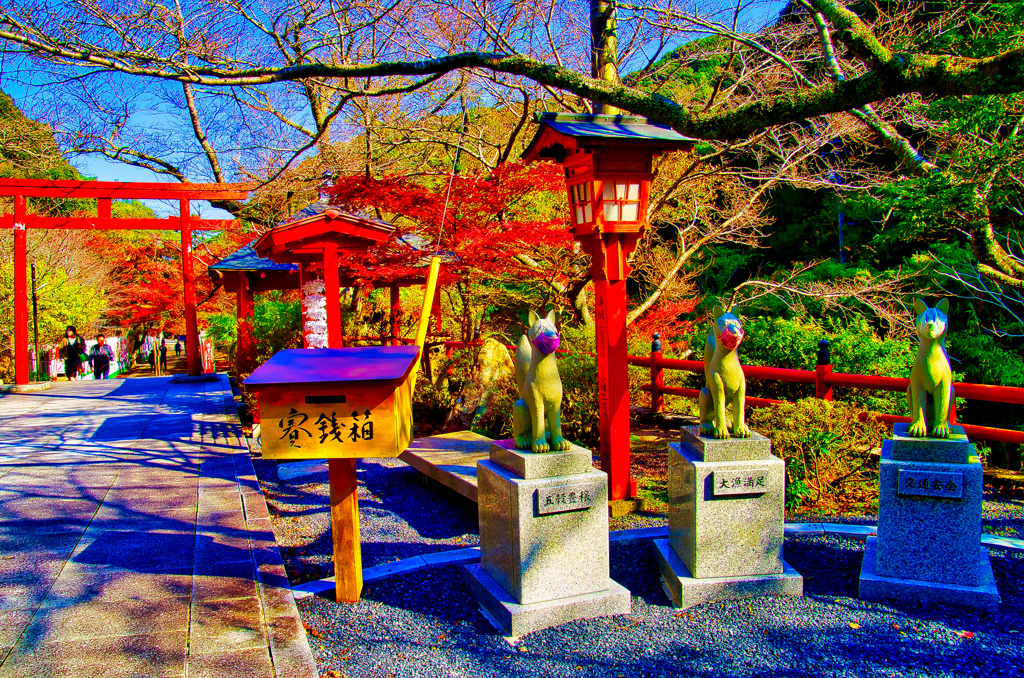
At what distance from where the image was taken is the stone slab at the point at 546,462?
138 inches

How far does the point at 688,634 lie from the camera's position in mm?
3414

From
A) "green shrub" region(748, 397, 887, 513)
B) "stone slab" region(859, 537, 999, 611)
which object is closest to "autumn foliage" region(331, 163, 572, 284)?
"green shrub" region(748, 397, 887, 513)

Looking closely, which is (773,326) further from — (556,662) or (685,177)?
(556,662)

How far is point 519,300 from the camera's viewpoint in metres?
14.5

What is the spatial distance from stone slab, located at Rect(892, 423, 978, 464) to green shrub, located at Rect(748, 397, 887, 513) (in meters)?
1.82

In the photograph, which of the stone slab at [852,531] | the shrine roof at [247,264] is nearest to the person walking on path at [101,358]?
the shrine roof at [247,264]

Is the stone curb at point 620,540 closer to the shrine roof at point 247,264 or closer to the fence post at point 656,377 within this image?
the fence post at point 656,377

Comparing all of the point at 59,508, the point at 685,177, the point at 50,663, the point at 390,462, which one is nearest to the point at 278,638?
the point at 50,663

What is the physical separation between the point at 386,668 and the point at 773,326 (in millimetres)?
7797

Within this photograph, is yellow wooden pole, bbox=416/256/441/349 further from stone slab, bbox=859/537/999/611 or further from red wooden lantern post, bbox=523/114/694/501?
stone slab, bbox=859/537/999/611

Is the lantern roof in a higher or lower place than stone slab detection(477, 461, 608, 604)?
higher

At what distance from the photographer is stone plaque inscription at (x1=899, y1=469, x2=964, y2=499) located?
11.7 ft

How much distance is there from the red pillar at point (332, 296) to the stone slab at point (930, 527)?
557 cm

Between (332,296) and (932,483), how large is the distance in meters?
6.00
